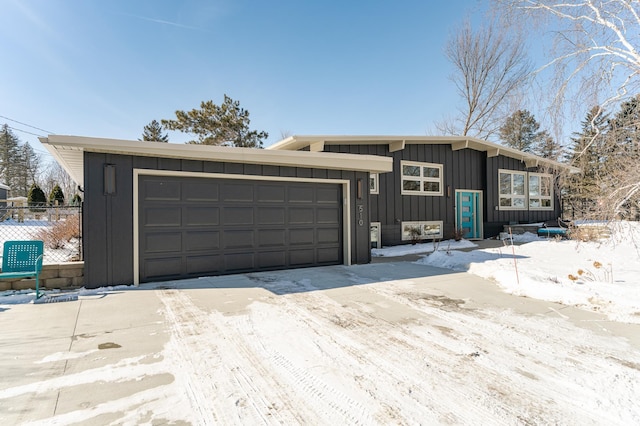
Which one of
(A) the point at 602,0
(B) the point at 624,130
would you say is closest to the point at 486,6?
(A) the point at 602,0

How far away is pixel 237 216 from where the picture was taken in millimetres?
6223

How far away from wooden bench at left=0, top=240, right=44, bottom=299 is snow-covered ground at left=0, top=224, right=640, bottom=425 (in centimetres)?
37

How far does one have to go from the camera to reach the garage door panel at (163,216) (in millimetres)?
5453

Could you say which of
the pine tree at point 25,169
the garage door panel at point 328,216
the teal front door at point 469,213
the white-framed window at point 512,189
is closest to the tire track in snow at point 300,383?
the garage door panel at point 328,216

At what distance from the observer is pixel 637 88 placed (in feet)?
19.0

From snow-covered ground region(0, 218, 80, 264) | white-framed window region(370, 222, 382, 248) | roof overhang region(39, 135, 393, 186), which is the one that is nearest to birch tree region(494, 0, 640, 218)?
roof overhang region(39, 135, 393, 186)

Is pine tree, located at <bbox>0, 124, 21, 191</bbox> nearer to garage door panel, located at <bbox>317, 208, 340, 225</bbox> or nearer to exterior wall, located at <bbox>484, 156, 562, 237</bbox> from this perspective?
garage door panel, located at <bbox>317, 208, 340, 225</bbox>

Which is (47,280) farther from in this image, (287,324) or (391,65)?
(391,65)

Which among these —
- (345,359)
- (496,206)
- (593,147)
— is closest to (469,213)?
(496,206)

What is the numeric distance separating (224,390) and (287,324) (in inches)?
52.3

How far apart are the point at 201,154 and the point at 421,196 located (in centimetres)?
799

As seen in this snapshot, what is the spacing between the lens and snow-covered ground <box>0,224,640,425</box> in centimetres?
194

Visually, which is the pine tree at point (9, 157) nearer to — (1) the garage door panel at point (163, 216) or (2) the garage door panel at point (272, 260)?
(1) the garage door panel at point (163, 216)

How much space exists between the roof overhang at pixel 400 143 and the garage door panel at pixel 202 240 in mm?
2979
